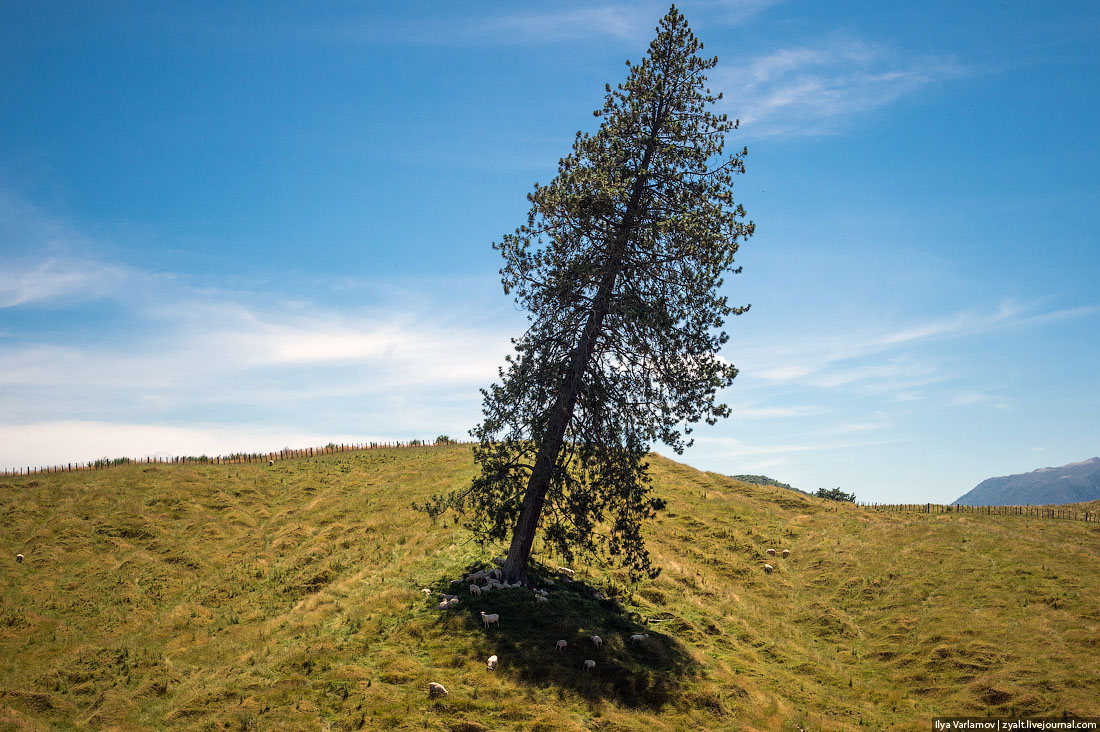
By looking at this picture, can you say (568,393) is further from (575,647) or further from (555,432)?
(575,647)

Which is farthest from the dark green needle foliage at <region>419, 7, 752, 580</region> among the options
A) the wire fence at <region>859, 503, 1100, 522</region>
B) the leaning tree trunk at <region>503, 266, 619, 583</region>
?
the wire fence at <region>859, 503, 1100, 522</region>

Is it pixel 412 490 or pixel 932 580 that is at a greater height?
pixel 412 490

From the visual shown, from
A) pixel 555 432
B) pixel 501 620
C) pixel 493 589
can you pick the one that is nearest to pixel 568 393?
pixel 555 432

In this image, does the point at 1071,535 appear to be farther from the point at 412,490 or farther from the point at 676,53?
the point at 412,490

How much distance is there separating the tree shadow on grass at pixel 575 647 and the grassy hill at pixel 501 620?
0.32ft

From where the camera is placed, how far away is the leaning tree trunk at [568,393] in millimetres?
25938

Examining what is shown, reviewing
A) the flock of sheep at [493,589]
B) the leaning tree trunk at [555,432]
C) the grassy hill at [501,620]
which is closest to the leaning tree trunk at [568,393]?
the leaning tree trunk at [555,432]

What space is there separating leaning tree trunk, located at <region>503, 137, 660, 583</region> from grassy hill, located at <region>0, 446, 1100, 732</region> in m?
2.32

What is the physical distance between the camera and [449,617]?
2341cm

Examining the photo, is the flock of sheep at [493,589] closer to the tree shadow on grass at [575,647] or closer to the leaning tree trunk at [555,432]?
the tree shadow on grass at [575,647]

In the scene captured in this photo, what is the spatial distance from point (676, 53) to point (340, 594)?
95.0 feet

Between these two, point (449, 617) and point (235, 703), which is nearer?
point (235, 703)

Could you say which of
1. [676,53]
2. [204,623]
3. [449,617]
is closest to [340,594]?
[449,617]

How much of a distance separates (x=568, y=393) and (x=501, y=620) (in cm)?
955
